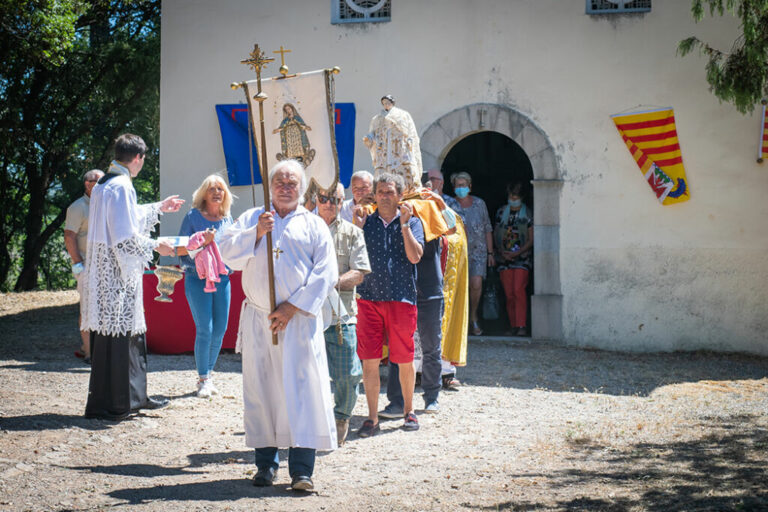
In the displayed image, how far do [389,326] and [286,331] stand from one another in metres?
1.65

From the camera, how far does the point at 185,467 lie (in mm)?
5227

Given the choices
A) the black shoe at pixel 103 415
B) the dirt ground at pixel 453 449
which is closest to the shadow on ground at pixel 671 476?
the dirt ground at pixel 453 449

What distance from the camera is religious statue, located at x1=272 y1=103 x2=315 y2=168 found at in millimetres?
5566

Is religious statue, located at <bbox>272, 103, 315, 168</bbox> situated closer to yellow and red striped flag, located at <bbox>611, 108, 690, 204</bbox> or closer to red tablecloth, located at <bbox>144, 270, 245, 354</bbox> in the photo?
red tablecloth, located at <bbox>144, 270, 245, 354</bbox>

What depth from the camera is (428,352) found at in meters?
6.74

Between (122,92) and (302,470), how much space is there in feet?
46.3

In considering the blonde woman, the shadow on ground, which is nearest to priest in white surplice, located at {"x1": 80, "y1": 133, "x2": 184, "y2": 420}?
the blonde woman

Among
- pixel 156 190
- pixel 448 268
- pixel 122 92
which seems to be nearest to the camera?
pixel 448 268

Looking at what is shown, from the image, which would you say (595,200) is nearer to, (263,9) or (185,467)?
(263,9)

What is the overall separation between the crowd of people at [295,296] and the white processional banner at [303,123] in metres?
0.19

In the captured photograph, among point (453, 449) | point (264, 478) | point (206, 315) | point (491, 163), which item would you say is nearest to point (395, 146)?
point (206, 315)

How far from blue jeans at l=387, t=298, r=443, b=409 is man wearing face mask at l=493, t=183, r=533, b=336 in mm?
4218

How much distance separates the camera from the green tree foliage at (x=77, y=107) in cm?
1675

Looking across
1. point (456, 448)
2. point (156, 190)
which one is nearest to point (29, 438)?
point (456, 448)
